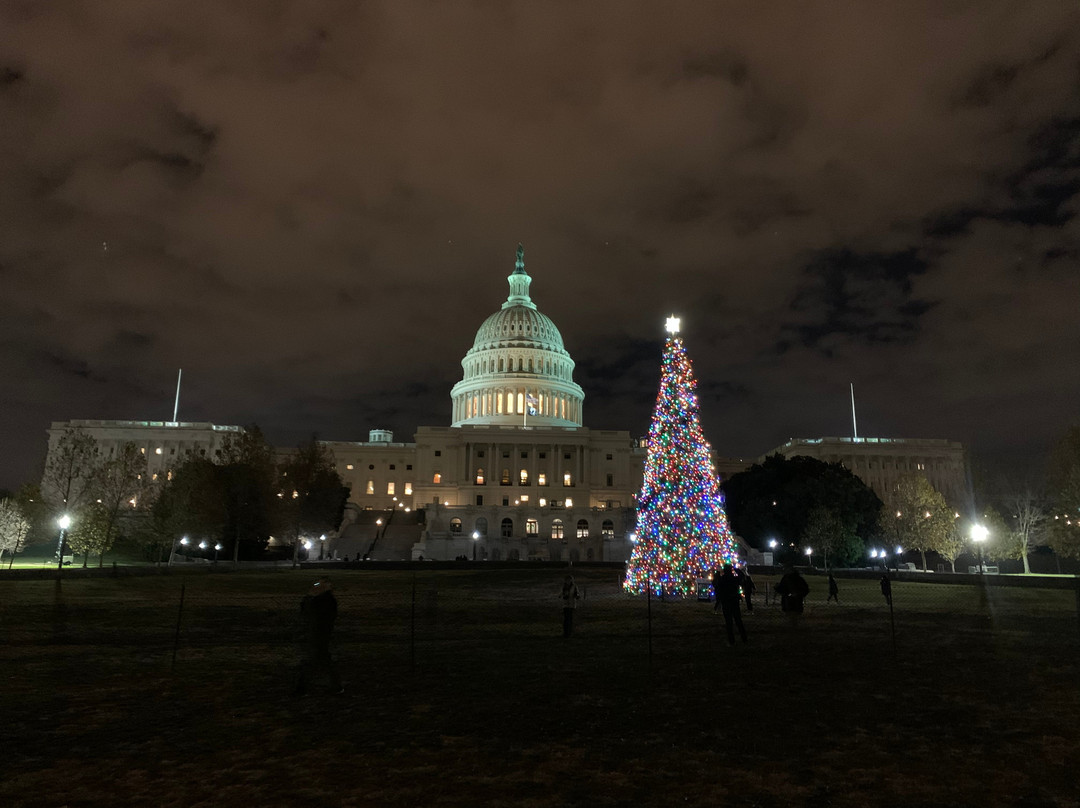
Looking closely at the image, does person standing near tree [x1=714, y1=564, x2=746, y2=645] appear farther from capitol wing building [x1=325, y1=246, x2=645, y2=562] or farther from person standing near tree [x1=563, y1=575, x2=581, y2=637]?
capitol wing building [x1=325, y1=246, x2=645, y2=562]

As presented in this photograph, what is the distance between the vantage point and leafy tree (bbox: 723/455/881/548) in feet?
236

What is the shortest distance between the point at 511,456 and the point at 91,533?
7367 cm

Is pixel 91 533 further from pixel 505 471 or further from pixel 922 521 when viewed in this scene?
pixel 505 471

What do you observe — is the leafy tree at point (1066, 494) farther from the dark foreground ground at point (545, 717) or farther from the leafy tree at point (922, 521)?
the dark foreground ground at point (545, 717)

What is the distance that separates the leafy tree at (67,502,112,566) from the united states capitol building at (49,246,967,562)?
37.5m

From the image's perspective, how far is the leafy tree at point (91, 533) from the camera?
45844 millimetres

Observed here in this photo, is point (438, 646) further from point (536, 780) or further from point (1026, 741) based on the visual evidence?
point (1026, 741)

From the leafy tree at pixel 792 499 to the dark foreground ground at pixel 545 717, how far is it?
5365 centimetres

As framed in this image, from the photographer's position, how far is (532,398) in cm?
13075

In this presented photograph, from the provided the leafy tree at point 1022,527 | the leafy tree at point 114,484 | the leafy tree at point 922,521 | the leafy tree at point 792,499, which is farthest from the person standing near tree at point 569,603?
the leafy tree at point 792,499

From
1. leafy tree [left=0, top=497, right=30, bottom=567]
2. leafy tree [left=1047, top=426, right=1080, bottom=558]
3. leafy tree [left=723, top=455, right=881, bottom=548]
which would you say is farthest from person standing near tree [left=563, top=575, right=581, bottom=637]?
leafy tree [left=723, top=455, right=881, bottom=548]

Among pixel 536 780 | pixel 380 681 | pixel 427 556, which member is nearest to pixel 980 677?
pixel 536 780

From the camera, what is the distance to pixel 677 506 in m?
29.4

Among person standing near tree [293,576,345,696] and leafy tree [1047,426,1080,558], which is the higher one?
leafy tree [1047,426,1080,558]
